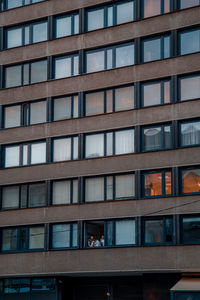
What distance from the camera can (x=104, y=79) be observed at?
35906 mm

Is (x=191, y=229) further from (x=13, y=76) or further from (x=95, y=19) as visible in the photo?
(x=13, y=76)

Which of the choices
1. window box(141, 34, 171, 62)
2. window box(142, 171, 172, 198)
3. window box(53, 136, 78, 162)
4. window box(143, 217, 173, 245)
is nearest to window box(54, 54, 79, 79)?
window box(53, 136, 78, 162)

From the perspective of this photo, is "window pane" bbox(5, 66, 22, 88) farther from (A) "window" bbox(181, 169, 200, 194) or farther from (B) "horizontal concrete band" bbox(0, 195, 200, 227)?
(A) "window" bbox(181, 169, 200, 194)

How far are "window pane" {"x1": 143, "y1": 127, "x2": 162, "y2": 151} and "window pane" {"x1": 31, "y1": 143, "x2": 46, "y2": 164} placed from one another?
687 cm

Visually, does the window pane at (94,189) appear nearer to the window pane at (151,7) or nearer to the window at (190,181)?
the window at (190,181)

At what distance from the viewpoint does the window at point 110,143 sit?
34.6m

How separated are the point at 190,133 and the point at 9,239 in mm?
13338

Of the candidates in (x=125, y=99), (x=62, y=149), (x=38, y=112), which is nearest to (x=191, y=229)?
(x=125, y=99)

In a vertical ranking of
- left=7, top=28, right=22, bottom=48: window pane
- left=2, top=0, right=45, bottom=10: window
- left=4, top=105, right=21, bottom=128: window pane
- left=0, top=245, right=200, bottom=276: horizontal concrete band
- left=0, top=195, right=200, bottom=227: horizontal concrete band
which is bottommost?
left=0, top=245, right=200, bottom=276: horizontal concrete band

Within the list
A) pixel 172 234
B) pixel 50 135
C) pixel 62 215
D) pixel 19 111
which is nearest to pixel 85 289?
pixel 62 215

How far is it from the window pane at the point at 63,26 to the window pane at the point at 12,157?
8.02 meters

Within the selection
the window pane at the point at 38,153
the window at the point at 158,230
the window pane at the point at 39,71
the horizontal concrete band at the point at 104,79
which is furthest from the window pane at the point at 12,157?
the window at the point at 158,230

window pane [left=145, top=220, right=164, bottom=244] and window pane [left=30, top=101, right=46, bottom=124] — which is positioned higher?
window pane [left=30, top=101, right=46, bottom=124]

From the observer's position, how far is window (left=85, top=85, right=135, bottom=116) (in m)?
35.2
